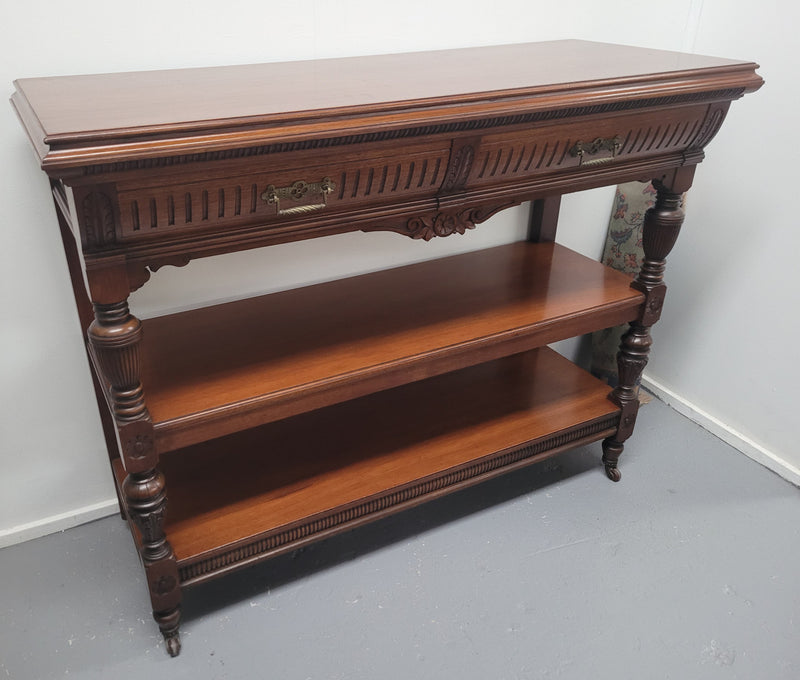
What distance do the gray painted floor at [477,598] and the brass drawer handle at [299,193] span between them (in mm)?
1037

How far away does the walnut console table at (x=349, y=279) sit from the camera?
1.28 metres

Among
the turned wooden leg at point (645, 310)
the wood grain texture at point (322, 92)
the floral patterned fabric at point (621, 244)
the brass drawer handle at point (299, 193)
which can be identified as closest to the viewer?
the wood grain texture at point (322, 92)

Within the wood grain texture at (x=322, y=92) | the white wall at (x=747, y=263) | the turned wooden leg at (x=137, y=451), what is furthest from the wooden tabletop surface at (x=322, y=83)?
the white wall at (x=747, y=263)

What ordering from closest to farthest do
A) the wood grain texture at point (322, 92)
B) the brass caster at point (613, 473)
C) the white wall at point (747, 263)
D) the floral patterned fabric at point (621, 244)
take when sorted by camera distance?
the wood grain texture at point (322, 92), the white wall at point (747, 263), the brass caster at point (613, 473), the floral patterned fabric at point (621, 244)

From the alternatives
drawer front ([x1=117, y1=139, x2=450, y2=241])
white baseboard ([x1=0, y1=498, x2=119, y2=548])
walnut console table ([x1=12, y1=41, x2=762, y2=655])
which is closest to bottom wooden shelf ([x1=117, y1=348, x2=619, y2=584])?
walnut console table ([x1=12, y1=41, x2=762, y2=655])

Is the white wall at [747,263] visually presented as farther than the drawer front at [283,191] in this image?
Yes

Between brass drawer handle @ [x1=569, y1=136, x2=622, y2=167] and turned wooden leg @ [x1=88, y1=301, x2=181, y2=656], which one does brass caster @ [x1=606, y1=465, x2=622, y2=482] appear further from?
turned wooden leg @ [x1=88, y1=301, x2=181, y2=656]

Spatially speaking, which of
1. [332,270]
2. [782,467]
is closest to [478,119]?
[332,270]

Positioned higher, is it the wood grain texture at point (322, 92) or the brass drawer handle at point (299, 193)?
the wood grain texture at point (322, 92)

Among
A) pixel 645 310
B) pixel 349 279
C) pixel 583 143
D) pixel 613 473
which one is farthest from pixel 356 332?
pixel 613 473

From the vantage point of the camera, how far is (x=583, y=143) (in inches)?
65.1

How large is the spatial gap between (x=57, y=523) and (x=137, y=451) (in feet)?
2.55

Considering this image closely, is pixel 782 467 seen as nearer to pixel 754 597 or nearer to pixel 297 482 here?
pixel 754 597

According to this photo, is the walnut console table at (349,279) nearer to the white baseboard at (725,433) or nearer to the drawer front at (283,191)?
the drawer front at (283,191)
